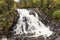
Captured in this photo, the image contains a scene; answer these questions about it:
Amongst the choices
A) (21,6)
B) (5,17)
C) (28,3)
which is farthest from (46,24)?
(21,6)

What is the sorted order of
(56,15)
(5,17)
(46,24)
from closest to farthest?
(5,17) → (46,24) → (56,15)

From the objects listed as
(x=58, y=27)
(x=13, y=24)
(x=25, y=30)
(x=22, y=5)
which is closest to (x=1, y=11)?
(x=13, y=24)

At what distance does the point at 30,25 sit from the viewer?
26.6 m

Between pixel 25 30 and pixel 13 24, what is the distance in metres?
1.86

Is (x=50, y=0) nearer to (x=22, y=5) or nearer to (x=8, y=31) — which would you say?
(x=22, y=5)

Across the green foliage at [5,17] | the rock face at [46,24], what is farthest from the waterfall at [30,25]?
the green foliage at [5,17]

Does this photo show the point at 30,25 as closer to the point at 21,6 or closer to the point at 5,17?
the point at 5,17

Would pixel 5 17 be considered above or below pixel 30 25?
above

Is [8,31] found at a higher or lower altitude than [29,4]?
lower

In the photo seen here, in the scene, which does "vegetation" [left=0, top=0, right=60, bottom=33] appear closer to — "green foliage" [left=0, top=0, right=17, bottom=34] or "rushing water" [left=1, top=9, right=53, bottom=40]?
"green foliage" [left=0, top=0, right=17, bottom=34]

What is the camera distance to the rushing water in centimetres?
2473

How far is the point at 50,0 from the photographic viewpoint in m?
35.3

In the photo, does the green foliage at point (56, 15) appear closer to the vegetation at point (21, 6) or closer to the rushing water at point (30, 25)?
the vegetation at point (21, 6)

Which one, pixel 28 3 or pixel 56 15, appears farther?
pixel 28 3
